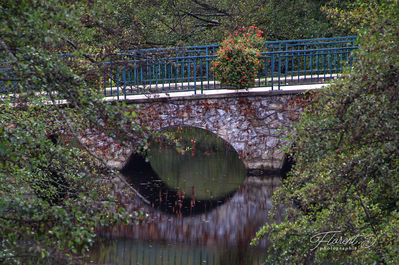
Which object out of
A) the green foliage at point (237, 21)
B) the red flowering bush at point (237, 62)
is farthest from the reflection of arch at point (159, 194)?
the green foliage at point (237, 21)

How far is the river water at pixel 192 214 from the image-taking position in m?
8.60

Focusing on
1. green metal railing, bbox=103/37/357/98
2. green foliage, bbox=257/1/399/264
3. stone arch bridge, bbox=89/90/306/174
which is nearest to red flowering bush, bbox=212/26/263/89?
green metal railing, bbox=103/37/357/98

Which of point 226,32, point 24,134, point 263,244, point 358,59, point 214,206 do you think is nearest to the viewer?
point 24,134

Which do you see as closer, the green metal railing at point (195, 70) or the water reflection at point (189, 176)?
the green metal railing at point (195, 70)

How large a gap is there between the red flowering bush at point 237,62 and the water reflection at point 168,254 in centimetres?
455

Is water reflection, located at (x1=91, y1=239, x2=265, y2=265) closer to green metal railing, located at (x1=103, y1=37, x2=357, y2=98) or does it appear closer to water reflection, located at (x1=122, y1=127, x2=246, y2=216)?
water reflection, located at (x1=122, y1=127, x2=246, y2=216)

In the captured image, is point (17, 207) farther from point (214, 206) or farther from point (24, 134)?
point (214, 206)

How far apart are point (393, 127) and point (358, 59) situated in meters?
0.68

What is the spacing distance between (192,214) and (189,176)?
332 cm

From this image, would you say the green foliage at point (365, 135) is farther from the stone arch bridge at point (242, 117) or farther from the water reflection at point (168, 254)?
the stone arch bridge at point (242, 117)

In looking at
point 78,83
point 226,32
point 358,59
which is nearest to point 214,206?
point 226,32

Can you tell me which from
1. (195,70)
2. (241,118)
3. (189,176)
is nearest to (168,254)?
(195,70)

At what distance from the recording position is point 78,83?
346 centimetres

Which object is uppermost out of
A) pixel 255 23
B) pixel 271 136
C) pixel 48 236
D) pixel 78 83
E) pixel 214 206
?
pixel 255 23
